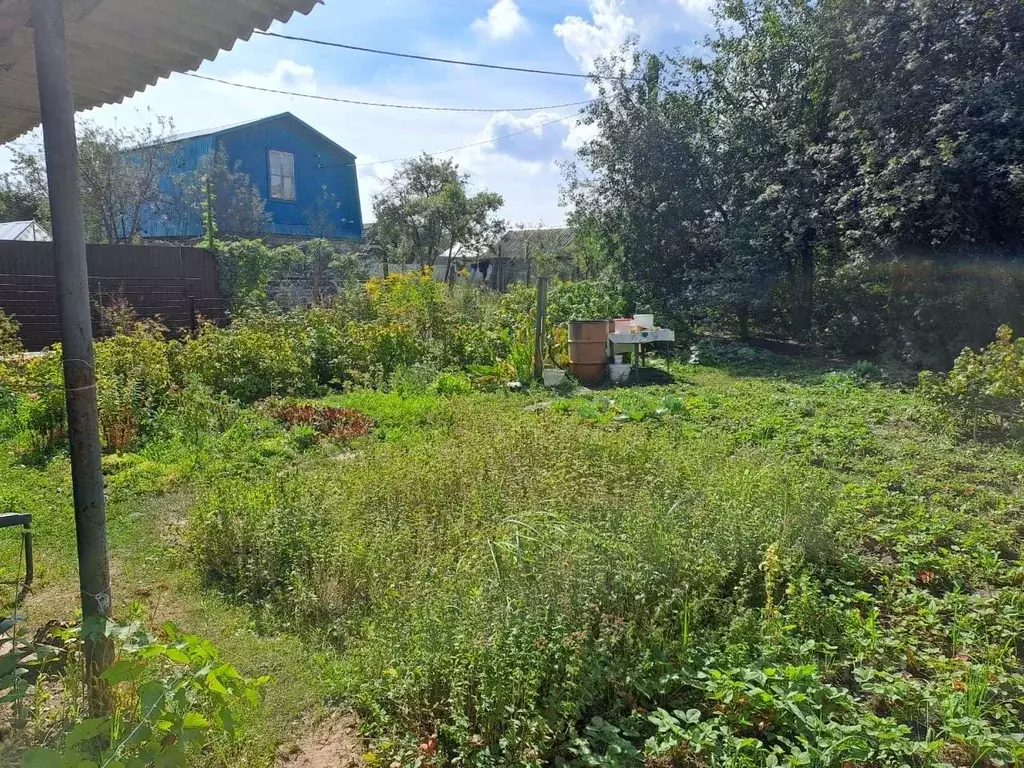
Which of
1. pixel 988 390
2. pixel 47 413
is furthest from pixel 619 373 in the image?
pixel 47 413

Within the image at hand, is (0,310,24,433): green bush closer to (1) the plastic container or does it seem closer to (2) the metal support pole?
(2) the metal support pole

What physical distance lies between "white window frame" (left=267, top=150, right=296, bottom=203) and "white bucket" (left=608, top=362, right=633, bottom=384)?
13.7m

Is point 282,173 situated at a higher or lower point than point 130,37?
higher

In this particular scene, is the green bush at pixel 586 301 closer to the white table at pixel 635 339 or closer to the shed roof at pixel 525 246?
the white table at pixel 635 339

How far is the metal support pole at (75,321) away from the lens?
1.95 metres

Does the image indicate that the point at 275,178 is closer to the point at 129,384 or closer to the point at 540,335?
the point at 540,335

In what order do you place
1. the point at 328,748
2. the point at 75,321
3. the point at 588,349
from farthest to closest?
1. the point at 588,349
2. the point at 328,748
3. the point at 75,321

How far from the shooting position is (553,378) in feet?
28.9

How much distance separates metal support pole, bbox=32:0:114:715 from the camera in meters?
1.95

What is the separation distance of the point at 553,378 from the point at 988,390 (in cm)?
467

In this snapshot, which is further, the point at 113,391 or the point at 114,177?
the point at 114,177

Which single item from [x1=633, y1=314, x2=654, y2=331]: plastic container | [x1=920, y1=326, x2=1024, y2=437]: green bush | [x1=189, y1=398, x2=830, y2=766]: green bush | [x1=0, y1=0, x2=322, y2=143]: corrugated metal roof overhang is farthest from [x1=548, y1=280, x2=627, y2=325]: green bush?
[x1=0, y1=0, x2=322, y2=143]: corrugated metal roof overhang

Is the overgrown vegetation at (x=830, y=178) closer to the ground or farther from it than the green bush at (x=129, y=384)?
farther from it

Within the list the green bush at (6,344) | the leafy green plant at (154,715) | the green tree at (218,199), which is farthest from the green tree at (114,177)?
the leafy green plant at (154,715)
